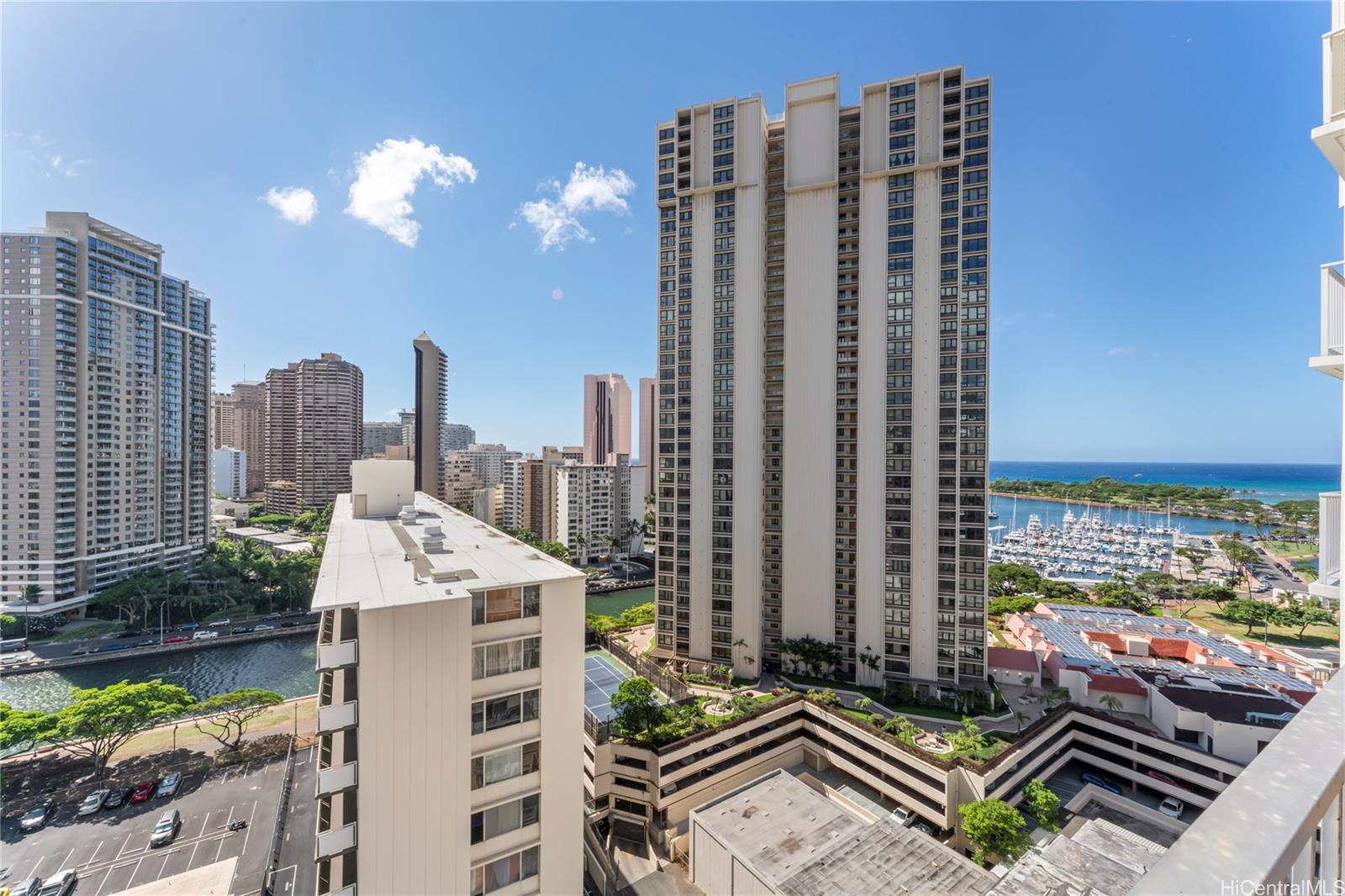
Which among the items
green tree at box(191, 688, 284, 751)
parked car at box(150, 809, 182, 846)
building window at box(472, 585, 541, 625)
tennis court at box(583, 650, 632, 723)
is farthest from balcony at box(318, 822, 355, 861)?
green tree at box(191, 688, 284, 751)

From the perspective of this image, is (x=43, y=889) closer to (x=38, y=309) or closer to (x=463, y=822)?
(x=463, y=822)

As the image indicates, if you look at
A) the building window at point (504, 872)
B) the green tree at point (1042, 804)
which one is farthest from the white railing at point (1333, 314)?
the green tree at point (1042, 804)

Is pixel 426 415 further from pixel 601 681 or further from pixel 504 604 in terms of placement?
pixel 504 604

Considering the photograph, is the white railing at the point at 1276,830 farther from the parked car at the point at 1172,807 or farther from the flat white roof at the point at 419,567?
the parked car at the point at 1172,807

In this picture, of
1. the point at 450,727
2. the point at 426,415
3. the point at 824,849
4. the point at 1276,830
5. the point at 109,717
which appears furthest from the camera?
the point at 426,415

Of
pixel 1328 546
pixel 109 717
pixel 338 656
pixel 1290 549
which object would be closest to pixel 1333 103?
pixel 1328 546

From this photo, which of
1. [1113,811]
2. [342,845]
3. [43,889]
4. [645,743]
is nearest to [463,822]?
[342,845]

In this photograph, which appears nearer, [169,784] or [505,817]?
[505,817]
